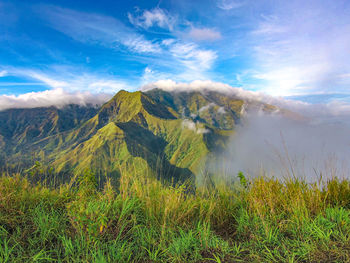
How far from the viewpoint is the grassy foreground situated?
9.35ft

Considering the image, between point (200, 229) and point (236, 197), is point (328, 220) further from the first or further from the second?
point (200, 229)

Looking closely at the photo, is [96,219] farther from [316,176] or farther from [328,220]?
[316,176]

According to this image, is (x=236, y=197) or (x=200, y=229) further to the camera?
(x=236, y=197)

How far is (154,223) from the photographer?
3697 millimetres

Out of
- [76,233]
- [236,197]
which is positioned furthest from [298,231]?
[76,233]

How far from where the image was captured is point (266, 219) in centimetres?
376

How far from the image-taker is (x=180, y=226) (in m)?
3.70

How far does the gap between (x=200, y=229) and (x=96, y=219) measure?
6.12ft

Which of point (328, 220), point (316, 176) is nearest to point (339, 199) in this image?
point (316, 176)

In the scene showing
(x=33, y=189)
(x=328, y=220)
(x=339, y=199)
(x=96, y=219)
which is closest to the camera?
(x=96, y=219)

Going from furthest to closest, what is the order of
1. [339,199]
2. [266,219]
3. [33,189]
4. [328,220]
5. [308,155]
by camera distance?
[308,155] → [33,189] → [339,199] → [266,219] → [328,220]

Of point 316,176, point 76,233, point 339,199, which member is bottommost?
point 76,233

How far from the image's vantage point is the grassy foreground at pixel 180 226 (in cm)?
285

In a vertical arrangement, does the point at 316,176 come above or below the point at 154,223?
above
